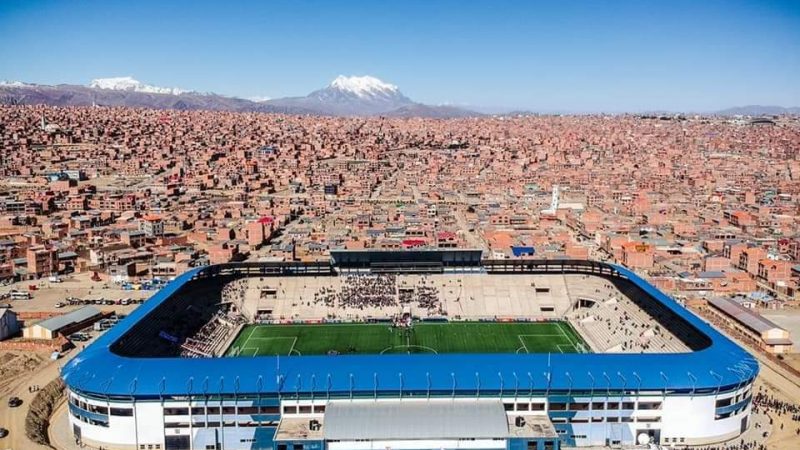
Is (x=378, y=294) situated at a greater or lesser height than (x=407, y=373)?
lesser

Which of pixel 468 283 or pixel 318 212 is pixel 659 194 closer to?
pixel 318 212

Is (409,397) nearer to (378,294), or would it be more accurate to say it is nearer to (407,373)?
(407,373)

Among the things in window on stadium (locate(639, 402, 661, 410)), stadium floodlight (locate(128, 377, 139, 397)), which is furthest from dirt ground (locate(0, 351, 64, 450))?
window on stadium (locate(639, 402, 661, 410))

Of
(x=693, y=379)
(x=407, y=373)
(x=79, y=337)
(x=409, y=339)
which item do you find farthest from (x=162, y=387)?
(x=693, y=379)

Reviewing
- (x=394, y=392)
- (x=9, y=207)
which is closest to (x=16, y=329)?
(x=394, y=392)

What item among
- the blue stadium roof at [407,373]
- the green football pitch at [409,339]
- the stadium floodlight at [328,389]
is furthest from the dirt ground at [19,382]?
the stadium floodlight at [328,389]

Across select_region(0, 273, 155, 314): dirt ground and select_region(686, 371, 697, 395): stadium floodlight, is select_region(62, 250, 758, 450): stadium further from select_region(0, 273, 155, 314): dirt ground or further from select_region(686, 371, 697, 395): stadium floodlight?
select_region(0, 273, 155, 314): dirt ground
